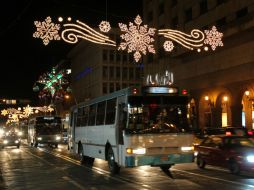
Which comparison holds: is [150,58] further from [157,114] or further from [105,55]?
[157,114]

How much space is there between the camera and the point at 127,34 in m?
25.0

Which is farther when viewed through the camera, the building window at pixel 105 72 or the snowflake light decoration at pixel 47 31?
the building window at pixel 105 72

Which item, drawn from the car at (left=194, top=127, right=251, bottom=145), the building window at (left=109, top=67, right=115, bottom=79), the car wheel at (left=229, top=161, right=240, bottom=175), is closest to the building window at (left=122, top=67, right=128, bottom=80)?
the building window at (left=109, top=67, right=115, bottom=79)

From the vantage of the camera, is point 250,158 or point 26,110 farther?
point 26,110

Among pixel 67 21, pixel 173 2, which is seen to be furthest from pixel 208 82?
pixel 67 21

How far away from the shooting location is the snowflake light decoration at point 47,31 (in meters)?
22.4

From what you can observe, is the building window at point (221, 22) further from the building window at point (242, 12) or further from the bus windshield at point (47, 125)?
the bus windshield at point (47, 125)

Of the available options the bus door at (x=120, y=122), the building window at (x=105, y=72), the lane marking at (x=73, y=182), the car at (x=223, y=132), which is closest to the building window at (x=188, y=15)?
the car at (x=223, y=132)

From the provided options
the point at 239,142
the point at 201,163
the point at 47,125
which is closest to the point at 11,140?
the point at 47,125

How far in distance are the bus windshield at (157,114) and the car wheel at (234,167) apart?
209 cm

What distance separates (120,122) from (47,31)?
8580mm

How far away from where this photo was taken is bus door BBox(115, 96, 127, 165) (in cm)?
1538

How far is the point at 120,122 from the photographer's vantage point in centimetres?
1594

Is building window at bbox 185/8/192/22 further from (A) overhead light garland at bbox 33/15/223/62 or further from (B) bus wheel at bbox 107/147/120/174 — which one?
(B) bus wheel at bbox 107/147/120/174
